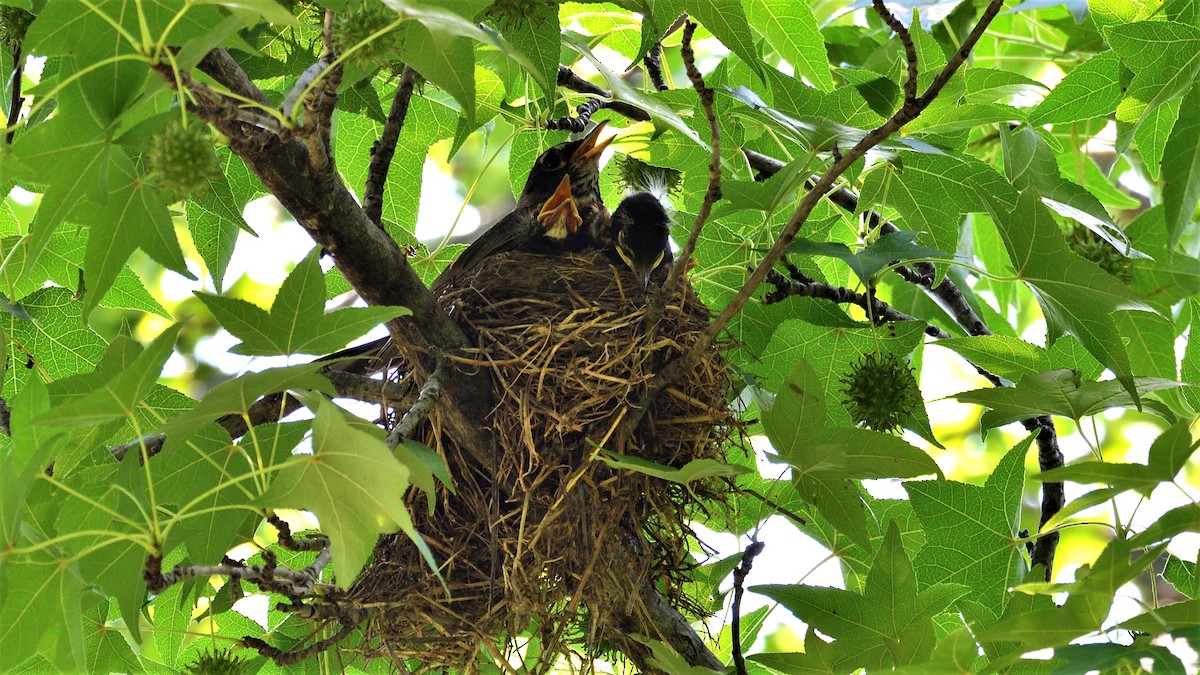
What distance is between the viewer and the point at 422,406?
227cm

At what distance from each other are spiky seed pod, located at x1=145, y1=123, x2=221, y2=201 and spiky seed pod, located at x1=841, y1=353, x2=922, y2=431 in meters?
1.59

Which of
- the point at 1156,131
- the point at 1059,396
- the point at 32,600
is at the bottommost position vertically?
the point at 32,600

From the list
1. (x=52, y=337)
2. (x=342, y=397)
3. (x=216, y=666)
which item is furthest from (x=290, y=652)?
(x=52, y=337)

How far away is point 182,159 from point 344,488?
0.57 metres

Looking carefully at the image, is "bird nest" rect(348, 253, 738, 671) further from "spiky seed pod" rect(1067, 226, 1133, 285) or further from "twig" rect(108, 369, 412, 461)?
"spiky seed pod" rect(1067, 226, 1133, 285)

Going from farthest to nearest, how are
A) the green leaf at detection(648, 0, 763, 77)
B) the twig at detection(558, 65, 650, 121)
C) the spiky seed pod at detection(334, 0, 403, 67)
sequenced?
the twig at detection(558, 65, 650, 121) → the green leaf at detection(648, 0, 763, 77) → the spiky seed pod at detection(334, 0, 403, 67)

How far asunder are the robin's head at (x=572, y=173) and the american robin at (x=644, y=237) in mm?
976

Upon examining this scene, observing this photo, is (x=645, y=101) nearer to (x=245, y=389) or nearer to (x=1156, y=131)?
(x=245, y=389)

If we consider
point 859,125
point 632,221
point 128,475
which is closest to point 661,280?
point 632,221

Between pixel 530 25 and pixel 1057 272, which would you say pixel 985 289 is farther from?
pixel 530 25

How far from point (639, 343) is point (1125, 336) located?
1.27m

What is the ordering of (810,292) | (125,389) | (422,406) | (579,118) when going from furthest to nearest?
(579,118), (810,292), (422,406), (125,389)

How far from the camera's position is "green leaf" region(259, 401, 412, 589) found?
5.47ft

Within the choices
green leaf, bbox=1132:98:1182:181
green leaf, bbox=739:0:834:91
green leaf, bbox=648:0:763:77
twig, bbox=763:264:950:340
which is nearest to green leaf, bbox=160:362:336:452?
green leaf, bbox=648:0:763:77
